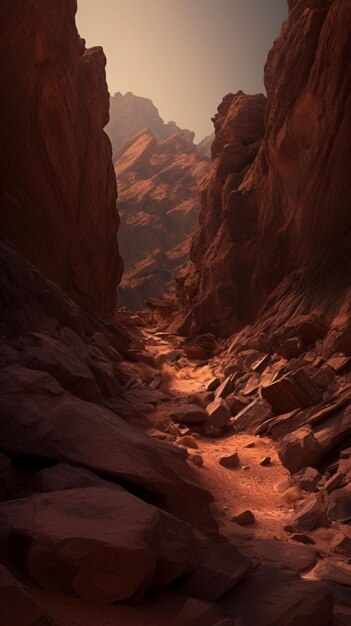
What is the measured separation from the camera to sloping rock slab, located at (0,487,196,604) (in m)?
2.88

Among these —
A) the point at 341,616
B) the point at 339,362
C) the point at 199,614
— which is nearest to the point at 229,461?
the point at 339,362

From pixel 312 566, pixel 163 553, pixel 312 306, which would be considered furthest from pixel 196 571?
pixel 312 306

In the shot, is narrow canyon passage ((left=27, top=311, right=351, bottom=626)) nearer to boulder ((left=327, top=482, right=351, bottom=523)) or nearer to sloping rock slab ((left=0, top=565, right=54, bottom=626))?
boulder ((left=327, top=482, right=351, bottom=523))

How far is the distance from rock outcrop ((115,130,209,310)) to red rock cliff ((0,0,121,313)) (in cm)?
3443

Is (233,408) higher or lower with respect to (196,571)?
higher

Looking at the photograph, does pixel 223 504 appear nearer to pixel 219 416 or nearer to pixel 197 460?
pixel 197 460

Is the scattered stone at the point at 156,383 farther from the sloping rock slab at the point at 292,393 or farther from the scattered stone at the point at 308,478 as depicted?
the scattered stone at the point at 308,478

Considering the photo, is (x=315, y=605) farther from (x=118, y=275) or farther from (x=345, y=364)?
(x=118, y=275)

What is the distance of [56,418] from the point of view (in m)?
4.98

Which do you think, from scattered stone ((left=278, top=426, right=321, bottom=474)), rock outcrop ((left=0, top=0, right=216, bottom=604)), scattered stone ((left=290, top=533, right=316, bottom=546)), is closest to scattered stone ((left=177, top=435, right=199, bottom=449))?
rock outcrop ((left=0, top=0, right=216, bottom=604))

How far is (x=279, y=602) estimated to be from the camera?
3195mm

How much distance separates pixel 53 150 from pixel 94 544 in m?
16.8

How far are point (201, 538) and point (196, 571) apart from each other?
0.69 meters

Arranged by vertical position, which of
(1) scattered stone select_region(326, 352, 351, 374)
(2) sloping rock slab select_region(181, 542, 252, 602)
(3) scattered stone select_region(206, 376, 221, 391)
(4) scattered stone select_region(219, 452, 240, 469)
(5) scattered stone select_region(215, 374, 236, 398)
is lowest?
(2) sloping rock slab select_region(181, 542, 252, 602)
